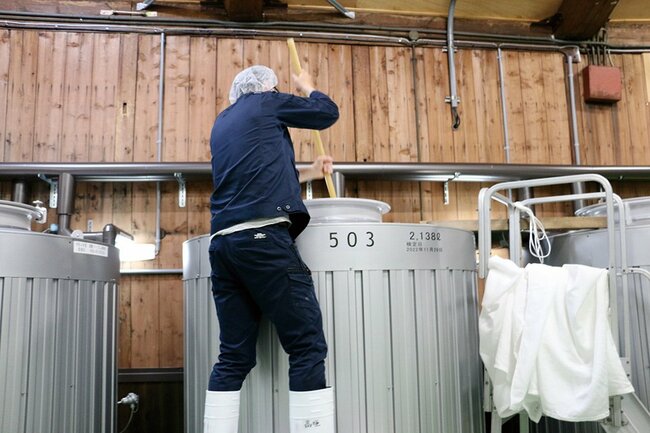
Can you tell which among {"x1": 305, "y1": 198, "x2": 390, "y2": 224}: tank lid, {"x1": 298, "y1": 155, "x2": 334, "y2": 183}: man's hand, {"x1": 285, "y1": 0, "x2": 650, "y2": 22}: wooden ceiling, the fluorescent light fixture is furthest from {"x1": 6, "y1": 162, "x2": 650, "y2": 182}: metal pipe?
{"x1": 285, "y1": 0, "x2": 650, "y2": 22}: wooden ceiling

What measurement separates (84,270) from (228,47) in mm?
2176

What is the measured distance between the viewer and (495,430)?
1983 millimetres

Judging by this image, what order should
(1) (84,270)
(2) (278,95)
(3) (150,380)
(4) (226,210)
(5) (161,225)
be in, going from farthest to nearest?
(5) (161,225) → (3) (150,380) → (1) (84,270) → (2) (278,95) → (4) (226,210)

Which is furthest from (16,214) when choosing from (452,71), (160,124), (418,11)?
(418,11)

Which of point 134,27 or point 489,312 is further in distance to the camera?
point 134,27

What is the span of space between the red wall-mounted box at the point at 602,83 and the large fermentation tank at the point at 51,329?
11.8 feet

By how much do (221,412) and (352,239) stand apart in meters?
0.75

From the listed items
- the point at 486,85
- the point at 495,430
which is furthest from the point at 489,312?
the point at 486,85

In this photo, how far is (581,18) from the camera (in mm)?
4016

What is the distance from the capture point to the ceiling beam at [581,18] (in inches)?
154

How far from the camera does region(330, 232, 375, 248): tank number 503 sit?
198 centimetres

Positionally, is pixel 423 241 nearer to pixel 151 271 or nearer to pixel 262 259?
pixel 262 259

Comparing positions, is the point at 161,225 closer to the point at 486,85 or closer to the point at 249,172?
the point at 249,172

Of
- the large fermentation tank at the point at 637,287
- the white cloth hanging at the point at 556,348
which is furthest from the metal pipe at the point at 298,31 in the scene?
the white cloth hanging at the point at 556,348
